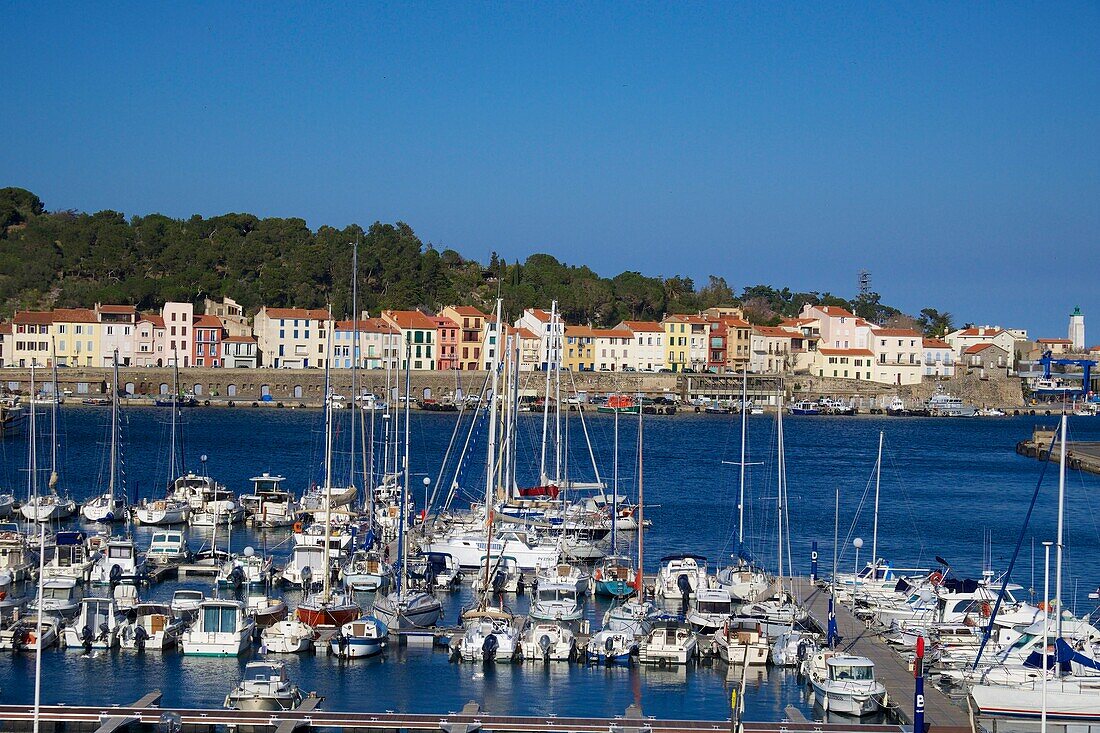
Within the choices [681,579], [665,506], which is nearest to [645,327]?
[665,506]

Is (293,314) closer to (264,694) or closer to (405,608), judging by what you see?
(405,608)

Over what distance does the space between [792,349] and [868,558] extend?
64.0 m

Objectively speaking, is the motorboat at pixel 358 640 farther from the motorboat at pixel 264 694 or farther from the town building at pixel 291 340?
the town building at pixel 291 340

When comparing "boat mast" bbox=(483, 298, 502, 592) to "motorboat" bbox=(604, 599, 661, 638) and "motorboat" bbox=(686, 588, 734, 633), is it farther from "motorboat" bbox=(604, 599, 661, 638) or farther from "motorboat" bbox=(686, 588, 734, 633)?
"motorboat" bbox=(686, 588, 734, 633)

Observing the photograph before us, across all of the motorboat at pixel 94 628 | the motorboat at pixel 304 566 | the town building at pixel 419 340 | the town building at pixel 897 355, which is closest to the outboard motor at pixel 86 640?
the motorboat at pixel 94 628

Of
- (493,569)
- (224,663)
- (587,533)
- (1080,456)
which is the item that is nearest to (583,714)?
(224,663)

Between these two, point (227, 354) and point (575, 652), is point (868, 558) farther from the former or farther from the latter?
point (227, 354)

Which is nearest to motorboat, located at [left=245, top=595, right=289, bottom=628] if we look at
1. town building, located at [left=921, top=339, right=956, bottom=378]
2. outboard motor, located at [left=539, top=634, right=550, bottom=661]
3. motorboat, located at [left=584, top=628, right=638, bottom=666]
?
outboard motor, located at [left=539, top=634, right=550, bottom=661]

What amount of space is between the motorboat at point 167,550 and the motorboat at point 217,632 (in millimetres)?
6772

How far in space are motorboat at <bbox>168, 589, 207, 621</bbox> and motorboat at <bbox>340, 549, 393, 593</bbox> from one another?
118 inches

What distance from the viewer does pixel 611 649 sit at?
1998cm

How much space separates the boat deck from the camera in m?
16.9

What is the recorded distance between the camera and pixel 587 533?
103 feet

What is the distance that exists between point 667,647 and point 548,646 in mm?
1618
